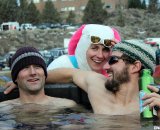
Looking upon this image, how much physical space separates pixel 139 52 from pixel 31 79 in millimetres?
1125

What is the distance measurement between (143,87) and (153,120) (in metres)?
0.26

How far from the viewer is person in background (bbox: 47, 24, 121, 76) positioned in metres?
5.35

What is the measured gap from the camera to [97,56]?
5281 millimetres

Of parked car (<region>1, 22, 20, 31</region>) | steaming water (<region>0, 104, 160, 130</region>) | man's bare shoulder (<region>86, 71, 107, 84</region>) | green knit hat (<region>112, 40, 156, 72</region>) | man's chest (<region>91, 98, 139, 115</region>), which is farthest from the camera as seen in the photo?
parked car (<region>1, 22, 20, 31</region>)

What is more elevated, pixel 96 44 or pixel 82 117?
pixel 96 44

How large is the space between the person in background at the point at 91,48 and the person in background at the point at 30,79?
22.5 inches

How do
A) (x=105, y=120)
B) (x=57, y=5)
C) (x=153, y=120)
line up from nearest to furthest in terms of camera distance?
1. (x=153, y=120)
2. (x=105, y=120)
3. (x=57, y=5)

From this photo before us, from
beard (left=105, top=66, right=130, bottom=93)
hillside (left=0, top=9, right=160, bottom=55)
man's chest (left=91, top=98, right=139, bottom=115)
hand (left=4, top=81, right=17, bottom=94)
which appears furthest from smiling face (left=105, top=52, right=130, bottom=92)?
hillside (left=0, top=9, right=160, bottom=55)

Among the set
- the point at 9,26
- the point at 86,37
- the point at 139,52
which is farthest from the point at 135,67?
the point at 9,26

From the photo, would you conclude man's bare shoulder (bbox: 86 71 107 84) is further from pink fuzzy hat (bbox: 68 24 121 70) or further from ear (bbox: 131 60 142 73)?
pink fuzzy hat (bbox: 68 24 121 70)

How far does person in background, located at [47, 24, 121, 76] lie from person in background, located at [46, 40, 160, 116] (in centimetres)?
49

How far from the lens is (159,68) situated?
5.45 metres

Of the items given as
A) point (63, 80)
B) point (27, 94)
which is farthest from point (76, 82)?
point (27, 94)

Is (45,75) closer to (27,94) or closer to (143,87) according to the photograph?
(27,94)
